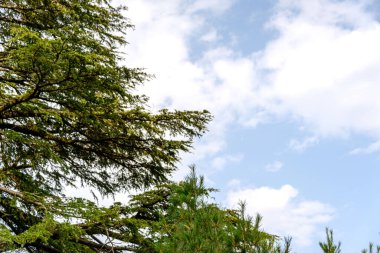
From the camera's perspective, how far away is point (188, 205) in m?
7.15

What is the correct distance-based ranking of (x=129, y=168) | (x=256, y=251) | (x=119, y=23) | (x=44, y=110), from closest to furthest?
(x=256, y=251)
(x=44, y=110)
(x=129, y=168)
(x=119, y=23)

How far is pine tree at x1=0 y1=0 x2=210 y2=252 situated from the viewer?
8719mm

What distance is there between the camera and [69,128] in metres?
11.7

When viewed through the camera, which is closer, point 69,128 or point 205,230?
point 205,230

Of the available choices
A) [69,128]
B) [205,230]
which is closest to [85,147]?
[69,128]

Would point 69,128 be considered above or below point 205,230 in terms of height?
above

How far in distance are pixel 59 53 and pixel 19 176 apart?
4504 millimetres

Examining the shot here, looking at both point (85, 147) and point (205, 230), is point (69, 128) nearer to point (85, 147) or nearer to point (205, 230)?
point (85, 147)

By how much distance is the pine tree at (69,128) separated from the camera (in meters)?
8.72

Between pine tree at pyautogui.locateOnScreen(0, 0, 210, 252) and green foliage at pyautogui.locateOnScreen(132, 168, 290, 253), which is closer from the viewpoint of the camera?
green foliage at pyautogui.locateOnScreen(132, 168, 290, 253)

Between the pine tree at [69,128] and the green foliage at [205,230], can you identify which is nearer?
the green foliage at [205,230]

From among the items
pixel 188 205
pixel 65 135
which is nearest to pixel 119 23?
pixel 65 135

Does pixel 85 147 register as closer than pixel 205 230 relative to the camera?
No

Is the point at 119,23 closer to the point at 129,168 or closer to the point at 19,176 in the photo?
the point at 129,168
